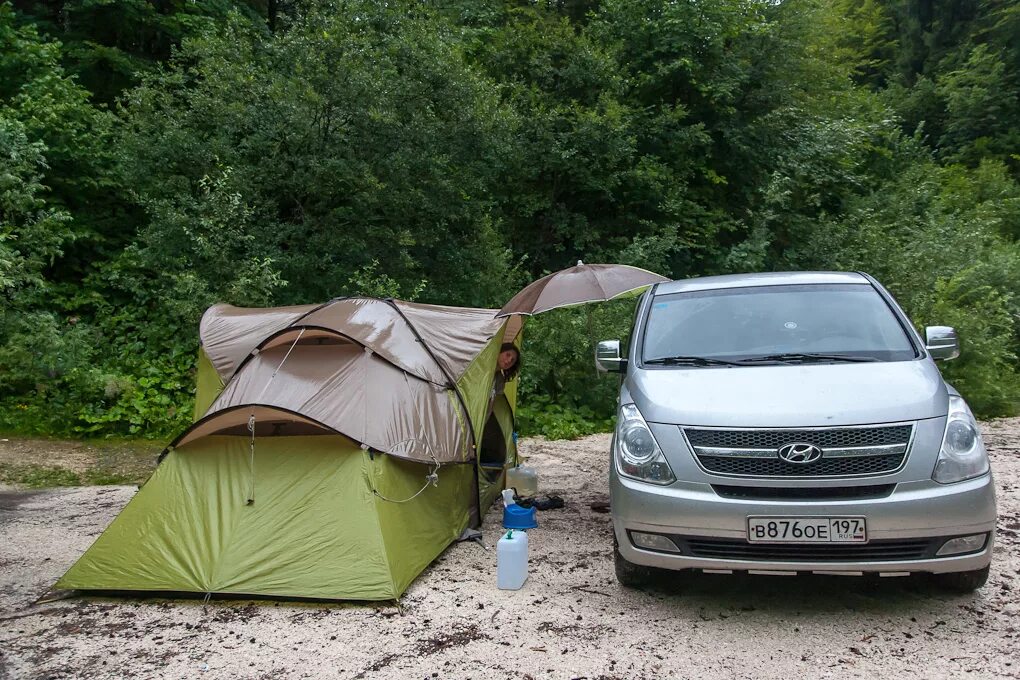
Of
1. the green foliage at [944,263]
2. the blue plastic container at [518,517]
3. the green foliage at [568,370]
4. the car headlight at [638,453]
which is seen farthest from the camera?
the green foliage at [944,263]

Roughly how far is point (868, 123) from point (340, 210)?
532 inches

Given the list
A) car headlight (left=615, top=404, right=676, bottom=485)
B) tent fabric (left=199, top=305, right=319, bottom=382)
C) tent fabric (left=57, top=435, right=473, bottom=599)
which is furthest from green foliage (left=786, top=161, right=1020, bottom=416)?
tent fabric (left=57, top=435, right=473, bottom=599)

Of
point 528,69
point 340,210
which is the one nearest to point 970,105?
point 528,69

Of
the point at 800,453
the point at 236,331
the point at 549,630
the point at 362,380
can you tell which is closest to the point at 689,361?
the point at 800,453

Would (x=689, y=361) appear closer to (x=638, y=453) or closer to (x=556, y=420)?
(x=638, y=453)

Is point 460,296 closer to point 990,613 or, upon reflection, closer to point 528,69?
point 528,69

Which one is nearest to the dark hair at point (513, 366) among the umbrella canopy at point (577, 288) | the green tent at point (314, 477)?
the umbrella canopy at point (577, 288)

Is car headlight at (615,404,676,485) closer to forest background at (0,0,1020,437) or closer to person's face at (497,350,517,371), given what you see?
person's face at (497,350,517,371)

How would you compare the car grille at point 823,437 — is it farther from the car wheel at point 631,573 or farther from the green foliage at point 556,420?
the green foliage at point 556,420

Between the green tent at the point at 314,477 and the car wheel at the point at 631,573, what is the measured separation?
120cm

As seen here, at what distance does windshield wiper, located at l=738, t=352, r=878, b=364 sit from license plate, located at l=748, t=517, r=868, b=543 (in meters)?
1.02

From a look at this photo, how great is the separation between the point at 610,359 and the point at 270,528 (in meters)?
2.30

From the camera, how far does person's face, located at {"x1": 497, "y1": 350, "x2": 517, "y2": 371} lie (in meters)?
7.05

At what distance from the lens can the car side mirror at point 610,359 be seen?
5.24 metres
